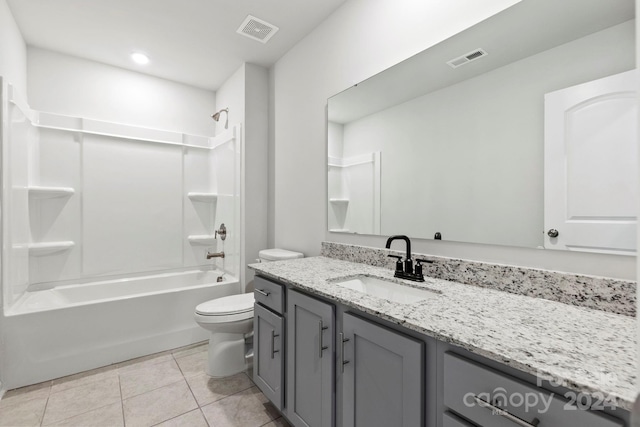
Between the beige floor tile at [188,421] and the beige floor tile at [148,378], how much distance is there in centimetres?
44

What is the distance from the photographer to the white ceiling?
6.99 ft

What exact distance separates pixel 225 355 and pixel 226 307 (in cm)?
36

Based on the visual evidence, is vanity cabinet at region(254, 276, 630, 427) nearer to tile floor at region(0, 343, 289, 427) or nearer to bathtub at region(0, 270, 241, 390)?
tile floor at region(0, 343, 289, 427)

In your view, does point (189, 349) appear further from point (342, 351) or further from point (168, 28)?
point (168, 28)

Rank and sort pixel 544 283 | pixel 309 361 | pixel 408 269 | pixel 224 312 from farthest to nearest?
1. pixel 224 312
2. pixel 408 269
3. pixel 309 361
4. pixel 544 283

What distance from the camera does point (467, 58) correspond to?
1.40 meters

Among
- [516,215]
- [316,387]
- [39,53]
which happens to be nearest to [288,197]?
[316,387]

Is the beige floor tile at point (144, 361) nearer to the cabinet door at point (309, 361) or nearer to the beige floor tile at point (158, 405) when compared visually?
the beige floor tile at point (158, 405)

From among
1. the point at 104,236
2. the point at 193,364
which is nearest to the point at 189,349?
the point at 193,364

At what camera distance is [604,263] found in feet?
3.35

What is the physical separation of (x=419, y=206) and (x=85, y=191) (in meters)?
3.18

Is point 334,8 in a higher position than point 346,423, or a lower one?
higher

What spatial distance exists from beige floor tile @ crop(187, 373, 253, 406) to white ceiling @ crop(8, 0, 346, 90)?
274 cm

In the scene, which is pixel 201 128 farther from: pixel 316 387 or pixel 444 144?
pixel 316 387
